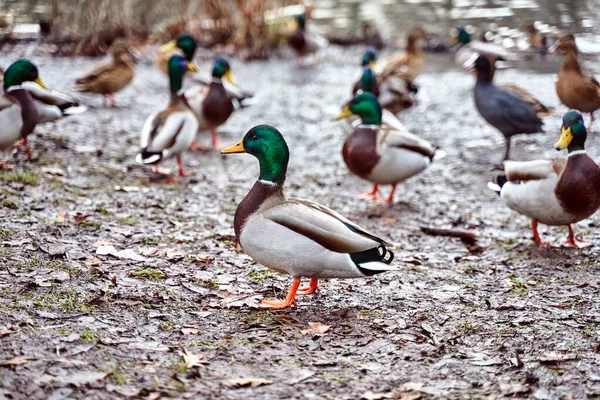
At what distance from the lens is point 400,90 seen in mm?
10898

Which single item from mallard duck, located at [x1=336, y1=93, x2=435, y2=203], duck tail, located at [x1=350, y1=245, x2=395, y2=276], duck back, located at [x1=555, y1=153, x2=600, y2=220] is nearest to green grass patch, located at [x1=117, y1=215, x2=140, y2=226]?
mallard duck, located at [x1=336, y1=93, x2=435, y2=203]

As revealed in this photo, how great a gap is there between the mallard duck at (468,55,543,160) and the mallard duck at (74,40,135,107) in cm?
491

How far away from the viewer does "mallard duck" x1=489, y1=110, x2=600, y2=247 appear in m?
5.81

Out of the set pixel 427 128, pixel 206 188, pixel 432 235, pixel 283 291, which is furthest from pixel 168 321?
pixel 427 128

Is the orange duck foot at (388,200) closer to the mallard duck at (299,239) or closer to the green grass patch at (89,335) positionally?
the mallard duck at (299,239)

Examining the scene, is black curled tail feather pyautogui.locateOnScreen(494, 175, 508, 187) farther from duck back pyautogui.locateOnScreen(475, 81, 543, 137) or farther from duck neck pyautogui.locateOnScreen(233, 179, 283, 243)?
duck back pyautogui.locateOnScreen(475, 81, 543, 137)

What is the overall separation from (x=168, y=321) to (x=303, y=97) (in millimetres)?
9011

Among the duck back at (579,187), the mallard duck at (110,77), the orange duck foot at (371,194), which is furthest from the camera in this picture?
the mallard duck at (110,77)

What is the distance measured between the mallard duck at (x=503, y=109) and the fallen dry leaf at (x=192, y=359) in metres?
5.92

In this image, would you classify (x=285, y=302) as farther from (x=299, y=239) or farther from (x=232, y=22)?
(x=232, y=22)

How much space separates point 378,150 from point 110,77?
4.95 meters

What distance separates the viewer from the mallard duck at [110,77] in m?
10.8

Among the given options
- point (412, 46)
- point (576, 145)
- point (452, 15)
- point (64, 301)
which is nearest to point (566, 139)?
point (576, 145)

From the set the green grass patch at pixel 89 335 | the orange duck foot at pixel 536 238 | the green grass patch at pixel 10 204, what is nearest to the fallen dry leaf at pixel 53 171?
the green grass patch at pixel 10 204
